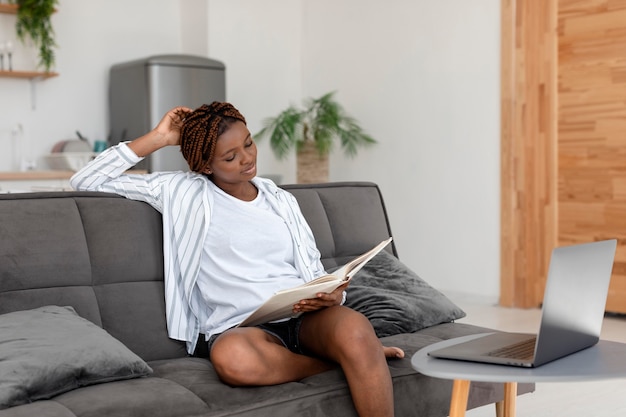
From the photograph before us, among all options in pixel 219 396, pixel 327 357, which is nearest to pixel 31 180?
pixel 327 357

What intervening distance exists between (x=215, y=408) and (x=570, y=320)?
2.66 feet

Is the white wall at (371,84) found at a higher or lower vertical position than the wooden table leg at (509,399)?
higher

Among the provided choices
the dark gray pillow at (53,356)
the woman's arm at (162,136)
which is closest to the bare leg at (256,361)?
the dark gray pillow at (53,356)

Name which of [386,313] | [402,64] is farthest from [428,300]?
[402,64]

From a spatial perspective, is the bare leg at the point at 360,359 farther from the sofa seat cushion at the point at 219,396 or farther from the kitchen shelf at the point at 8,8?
the kitchen shelf at the point at 8,8

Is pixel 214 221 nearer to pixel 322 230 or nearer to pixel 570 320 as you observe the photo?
pixel 322 230

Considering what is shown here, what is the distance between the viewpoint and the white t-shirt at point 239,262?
245cm

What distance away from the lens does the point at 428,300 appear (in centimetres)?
290

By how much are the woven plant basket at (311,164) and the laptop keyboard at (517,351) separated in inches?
175

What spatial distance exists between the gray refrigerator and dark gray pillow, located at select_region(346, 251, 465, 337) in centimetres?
339

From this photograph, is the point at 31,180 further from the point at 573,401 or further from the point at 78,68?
the point at 573,401

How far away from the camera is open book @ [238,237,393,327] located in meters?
2.18

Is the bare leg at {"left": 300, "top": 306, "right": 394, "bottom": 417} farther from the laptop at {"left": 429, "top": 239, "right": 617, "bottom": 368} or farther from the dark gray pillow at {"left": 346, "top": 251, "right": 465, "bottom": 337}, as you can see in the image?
the dark gray pillow at {"left": 346, "top": 251, "right": 465, "bottom": 337}

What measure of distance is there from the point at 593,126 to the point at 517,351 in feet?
11.8
